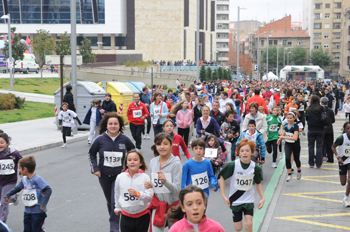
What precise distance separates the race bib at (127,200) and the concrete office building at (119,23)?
7962 centimetres

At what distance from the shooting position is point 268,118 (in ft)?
45.7

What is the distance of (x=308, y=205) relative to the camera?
970 cm

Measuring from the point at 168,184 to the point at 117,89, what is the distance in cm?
1797

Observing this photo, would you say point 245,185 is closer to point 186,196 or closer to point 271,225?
point 271,225

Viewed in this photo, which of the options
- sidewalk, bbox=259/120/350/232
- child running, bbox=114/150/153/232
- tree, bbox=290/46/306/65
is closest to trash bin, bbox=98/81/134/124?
sidewalk, bbox=259/120/350/232

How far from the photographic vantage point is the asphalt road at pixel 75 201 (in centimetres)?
825


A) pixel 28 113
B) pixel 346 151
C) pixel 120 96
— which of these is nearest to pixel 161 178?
pixel 346 151

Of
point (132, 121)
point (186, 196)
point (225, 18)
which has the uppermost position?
point (225, 18)

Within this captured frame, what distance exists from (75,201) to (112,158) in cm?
272

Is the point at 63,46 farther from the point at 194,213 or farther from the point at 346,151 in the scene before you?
the point at 194,213

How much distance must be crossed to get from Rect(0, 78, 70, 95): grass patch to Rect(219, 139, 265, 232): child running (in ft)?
128

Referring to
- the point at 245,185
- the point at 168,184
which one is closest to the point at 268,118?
the point at 245,185

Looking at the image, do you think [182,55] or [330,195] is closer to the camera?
[330,195]

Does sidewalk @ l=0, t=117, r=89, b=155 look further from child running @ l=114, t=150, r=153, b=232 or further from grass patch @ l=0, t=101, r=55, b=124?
child running @ l=114, t=150, r=153, b=232
